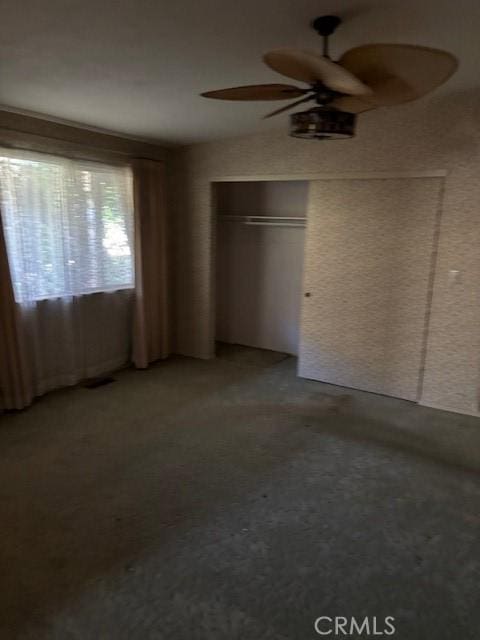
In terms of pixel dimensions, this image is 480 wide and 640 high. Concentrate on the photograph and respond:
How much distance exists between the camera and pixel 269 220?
512cm

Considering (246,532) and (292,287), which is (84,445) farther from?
(292,287)

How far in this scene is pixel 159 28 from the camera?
6.53ft

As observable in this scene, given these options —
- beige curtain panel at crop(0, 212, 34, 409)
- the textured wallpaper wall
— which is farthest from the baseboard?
beige curtain panel at crop(0, 212, 34, 409)

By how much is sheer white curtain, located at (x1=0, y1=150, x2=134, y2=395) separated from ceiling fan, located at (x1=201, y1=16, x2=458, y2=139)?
213 cm

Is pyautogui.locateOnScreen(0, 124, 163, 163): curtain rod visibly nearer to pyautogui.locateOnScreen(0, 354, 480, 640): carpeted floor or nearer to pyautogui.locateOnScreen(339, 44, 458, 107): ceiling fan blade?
pyautogui.locateOnScreen(0, 354, 480, 640): carpeted floor

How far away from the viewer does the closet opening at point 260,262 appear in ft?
16.5

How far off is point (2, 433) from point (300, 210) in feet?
11.6

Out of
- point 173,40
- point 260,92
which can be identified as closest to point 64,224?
point 173,40

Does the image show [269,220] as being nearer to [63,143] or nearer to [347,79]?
[63,143]

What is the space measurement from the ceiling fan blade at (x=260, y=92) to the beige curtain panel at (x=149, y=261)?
248 cm

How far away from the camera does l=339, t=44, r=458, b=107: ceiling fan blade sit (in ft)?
5.06

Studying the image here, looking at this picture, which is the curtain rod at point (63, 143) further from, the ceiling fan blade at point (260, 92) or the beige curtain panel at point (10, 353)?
the ceiling fan blade at point (260, 92)

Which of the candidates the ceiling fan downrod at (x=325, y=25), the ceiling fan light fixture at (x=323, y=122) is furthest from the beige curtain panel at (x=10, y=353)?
the ceiling fan downrod at (x=325, y=25)

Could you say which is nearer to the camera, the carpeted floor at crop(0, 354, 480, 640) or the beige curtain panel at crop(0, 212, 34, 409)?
the carpeted floor at crop(0, 354, 480, 640)
